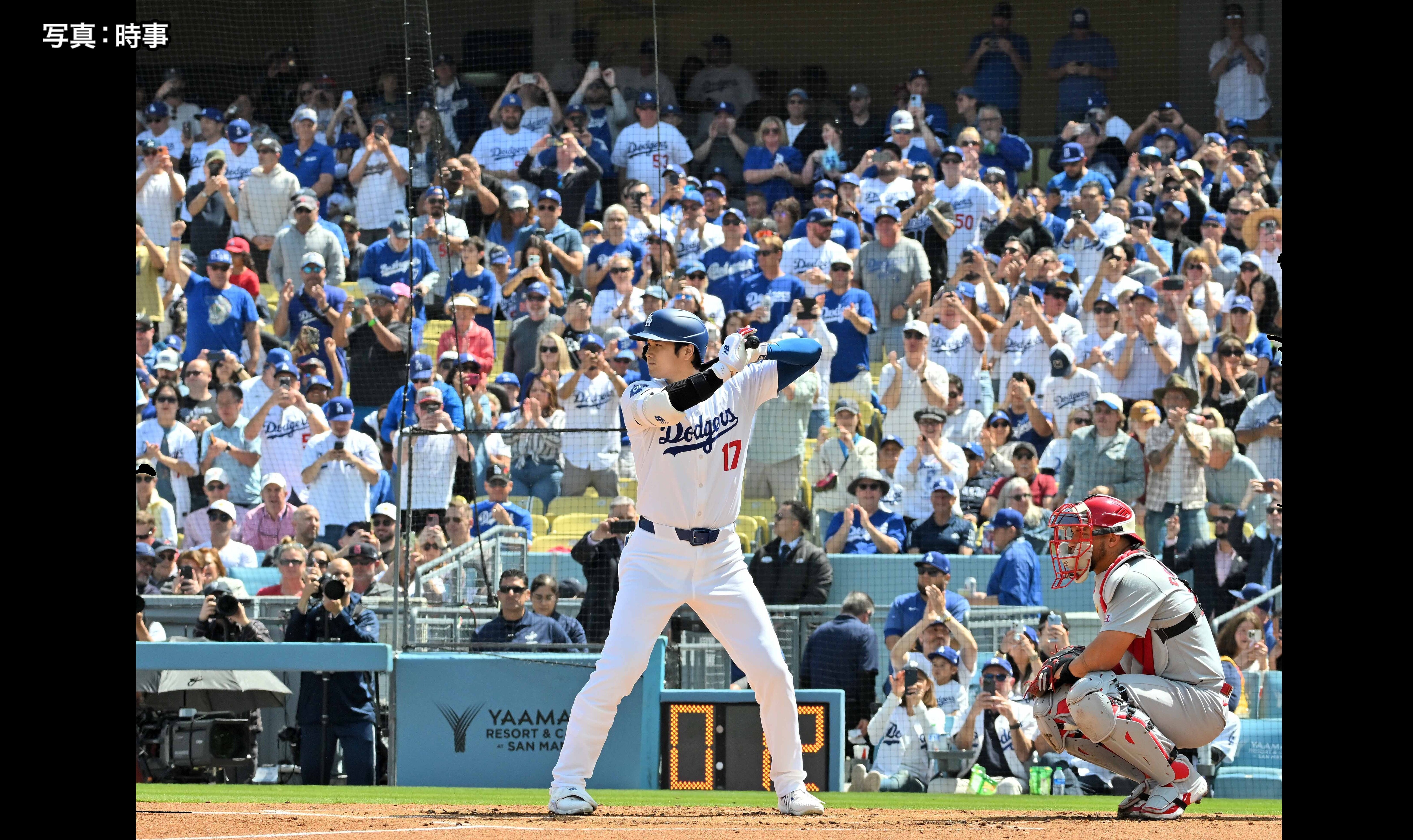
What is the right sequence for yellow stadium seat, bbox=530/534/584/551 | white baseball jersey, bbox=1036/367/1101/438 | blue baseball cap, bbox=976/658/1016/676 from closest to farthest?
1. blue baseball cap, bbox=976/658/1016/676
2. yellow stadium seat, bbox=530/534/584/551
3. white baseball jersey, bbox=1036/367/1101/438

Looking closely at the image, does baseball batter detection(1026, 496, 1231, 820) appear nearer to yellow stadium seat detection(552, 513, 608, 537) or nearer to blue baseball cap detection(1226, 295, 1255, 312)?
yellow stadium seat detection(552, 513, 608, 537)

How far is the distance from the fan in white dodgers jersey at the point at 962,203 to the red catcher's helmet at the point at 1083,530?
24.6 feet

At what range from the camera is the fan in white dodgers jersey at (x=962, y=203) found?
13.3m

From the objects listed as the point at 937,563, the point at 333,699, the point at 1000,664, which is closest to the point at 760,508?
the point at 937,563

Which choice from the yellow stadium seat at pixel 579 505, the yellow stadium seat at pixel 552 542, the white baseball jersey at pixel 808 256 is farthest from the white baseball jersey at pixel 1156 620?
the white baseball jersey at pixel 808 256

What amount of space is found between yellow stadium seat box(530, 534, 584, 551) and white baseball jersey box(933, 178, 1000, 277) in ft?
14.4

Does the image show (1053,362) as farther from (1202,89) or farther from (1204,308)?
(1202,89)

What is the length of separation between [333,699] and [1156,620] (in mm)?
5091

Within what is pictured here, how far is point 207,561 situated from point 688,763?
3.87 metres

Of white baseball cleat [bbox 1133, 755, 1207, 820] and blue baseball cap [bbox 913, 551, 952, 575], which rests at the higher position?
blue baseball cap [bbox 913, 551, 952, 575]

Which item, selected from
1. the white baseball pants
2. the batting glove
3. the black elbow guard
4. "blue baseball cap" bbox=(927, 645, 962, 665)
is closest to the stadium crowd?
"blue baseball cap" bbox=(927, 645, 962, 665)

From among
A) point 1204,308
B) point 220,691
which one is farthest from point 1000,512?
point 220,691

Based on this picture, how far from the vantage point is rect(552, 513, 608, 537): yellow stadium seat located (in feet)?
33.3

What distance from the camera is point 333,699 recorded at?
30.0 ft
